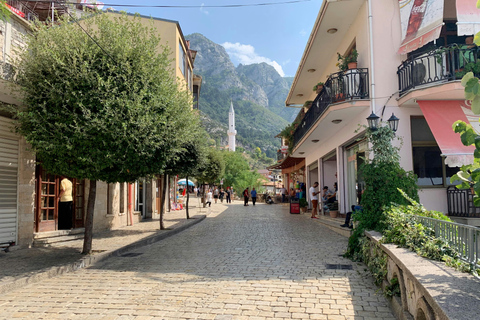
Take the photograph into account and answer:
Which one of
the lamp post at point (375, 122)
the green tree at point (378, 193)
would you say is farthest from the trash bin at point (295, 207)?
the green tree at point (378, 193)

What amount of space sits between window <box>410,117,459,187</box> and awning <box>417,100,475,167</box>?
0.98m

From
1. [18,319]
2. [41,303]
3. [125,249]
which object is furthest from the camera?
[125,249]

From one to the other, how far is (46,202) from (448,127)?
1153 cm

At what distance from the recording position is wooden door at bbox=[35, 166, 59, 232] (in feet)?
33.1

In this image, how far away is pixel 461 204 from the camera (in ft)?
33.7

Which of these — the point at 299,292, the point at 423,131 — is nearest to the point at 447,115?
the point at 423,131

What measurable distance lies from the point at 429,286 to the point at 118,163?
6550 mm

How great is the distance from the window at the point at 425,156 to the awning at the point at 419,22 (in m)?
2.28

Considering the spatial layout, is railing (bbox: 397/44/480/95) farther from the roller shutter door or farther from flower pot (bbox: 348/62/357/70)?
the roller shutter door

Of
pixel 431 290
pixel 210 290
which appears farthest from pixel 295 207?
pixel 431 290

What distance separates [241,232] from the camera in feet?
43.0

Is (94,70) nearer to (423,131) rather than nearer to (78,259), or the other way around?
(78,259)

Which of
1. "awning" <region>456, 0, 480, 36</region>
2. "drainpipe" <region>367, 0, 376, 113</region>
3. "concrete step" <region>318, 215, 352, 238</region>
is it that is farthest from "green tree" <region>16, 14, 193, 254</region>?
"awning" <region>456, 0, 480, 36</region>

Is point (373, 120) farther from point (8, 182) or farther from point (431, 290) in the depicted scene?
point (8, 182)
